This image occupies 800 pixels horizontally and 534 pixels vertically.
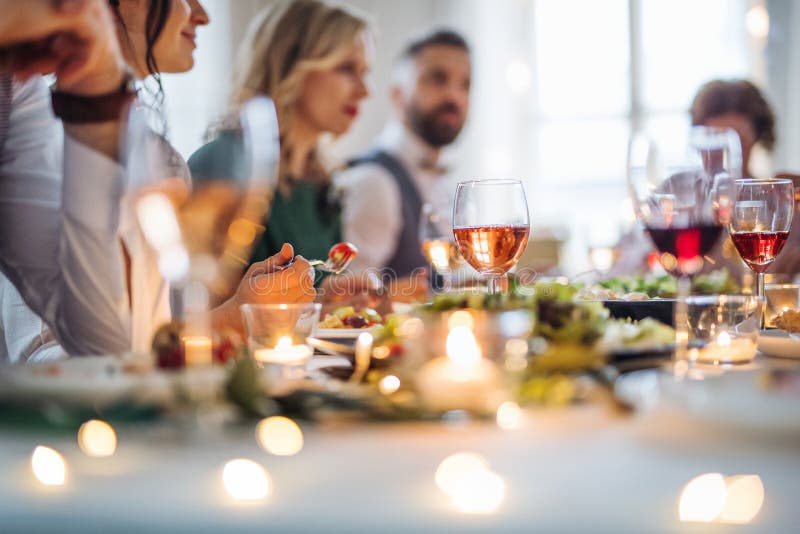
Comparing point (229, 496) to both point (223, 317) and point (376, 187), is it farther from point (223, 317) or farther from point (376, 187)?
point (376, 187)

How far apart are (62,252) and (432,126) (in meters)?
3.33

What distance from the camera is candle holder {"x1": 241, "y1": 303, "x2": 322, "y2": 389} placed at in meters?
0.68

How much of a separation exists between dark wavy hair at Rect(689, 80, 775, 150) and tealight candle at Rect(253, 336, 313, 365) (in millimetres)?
2575

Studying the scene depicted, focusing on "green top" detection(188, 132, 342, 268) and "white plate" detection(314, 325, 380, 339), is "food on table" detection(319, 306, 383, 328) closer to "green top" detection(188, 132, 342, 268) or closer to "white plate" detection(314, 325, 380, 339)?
"white plate" detection(314, 325, 380, 339)

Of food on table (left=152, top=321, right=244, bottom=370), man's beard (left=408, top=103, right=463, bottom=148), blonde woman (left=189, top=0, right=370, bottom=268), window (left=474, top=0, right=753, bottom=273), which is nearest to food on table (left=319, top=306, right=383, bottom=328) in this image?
food on table (left=152, top=321, right=244, bottom=370)

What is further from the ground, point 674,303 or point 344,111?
point 344,111

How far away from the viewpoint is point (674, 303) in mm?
901

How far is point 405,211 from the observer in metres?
3.95

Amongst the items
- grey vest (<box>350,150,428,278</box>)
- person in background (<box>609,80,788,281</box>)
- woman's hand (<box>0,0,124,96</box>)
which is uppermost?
woman's hand (<box>0,0,124,96</box>)

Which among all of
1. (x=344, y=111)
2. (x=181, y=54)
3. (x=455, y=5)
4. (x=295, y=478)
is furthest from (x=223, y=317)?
(x=455, y=5)

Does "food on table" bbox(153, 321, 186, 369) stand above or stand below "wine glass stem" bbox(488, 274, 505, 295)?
above

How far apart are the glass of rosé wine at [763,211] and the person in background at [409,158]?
2689 millimetres

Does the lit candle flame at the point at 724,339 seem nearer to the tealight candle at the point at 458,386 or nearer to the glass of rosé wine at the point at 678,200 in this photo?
the glass of rosé wine at the point at 678,200

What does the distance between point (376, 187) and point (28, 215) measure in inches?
105
